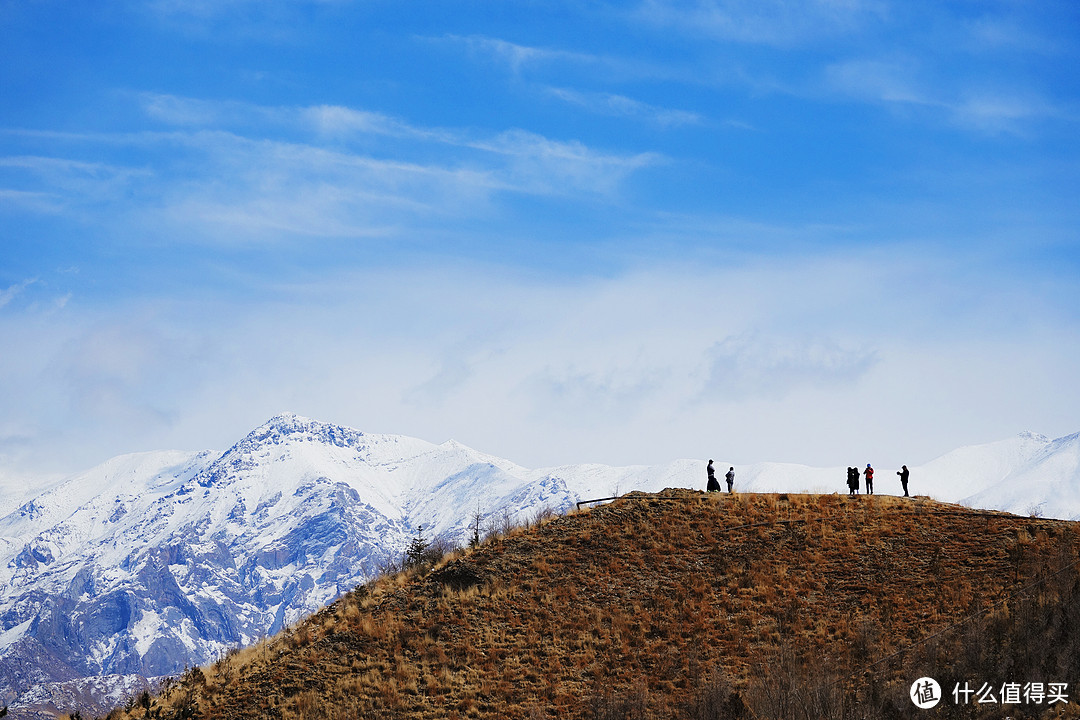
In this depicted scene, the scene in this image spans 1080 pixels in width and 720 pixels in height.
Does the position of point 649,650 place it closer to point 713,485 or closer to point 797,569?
point 797,569

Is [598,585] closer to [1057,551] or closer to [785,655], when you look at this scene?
[785,655]

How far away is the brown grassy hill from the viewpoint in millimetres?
30719

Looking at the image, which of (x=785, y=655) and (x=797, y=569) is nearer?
(x=785, y=655)

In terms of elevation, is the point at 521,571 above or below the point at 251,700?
above

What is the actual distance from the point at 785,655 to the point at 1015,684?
756 cm

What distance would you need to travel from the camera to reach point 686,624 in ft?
120

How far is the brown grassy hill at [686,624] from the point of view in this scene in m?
30.7

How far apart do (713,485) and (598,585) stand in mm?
12253

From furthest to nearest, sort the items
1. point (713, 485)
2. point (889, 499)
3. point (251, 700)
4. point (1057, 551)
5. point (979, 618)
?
point (713, 485)
point (889, 499)
point (1057, 551)
point (251, 700)
point (979, 618)

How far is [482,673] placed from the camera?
34625 millimetres

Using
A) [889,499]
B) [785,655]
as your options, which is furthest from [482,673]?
[889,499]

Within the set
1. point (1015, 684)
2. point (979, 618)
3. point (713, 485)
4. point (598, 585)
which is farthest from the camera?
point (713, 485)

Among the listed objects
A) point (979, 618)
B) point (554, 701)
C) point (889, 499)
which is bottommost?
point (554, 701)

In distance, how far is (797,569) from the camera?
3959 centimetres
